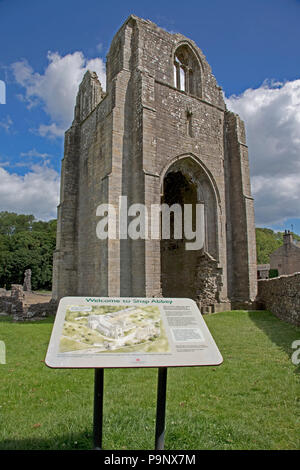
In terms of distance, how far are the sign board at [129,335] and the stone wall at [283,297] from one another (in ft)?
23.8

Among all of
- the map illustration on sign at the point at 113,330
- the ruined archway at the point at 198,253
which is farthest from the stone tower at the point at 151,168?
the map illustration on sign at the point at 113,330

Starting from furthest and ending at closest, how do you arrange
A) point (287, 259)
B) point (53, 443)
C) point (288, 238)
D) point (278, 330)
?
point (288, 238) → point (287, 259) → point (278, 330) → point (53, 443)

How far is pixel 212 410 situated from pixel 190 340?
1.54 m

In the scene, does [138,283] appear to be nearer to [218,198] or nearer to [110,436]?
[218,198]

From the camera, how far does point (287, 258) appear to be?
37.2 meters

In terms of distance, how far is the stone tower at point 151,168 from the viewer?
38.8 feet

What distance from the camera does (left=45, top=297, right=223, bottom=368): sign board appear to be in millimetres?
2627

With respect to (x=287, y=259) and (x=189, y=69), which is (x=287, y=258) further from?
(x=189, y=69)

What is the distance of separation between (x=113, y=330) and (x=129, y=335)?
0.51ft

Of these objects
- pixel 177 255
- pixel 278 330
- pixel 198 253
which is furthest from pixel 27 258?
pixel 278 330

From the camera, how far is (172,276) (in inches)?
723

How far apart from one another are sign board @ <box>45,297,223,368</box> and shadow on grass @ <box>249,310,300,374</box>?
320cm

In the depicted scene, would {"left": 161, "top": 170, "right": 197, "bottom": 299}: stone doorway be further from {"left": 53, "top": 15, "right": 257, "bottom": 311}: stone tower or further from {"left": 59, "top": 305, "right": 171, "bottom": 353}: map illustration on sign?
{"left": 59, "top": 305, "right": 171, "bottom": 353}: map illustration on sign
